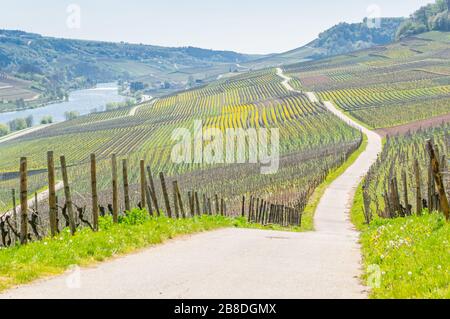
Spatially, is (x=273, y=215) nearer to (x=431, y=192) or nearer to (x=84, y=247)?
(x=431, y=192)

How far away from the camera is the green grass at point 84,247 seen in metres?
11.6

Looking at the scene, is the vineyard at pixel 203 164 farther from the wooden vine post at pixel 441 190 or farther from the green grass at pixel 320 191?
the wooden vine post at pixel 441 190

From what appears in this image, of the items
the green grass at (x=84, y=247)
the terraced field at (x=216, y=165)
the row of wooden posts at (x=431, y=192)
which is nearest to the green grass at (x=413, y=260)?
the row of wooden posts at (x=431, y=192)

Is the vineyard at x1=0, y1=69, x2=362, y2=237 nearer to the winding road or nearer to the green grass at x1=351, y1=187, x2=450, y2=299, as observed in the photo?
the winding road

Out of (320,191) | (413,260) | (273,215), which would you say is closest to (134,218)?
(413,260)

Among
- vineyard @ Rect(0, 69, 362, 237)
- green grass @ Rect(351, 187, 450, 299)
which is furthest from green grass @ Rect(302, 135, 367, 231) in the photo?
green grass @ Rect(351, 187, 450, 299)

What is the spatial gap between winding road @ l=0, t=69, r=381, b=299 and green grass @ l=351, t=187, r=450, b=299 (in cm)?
46

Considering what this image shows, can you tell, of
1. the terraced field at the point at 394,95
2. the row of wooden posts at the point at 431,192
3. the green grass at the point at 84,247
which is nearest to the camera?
the green grass at the point at 84,247

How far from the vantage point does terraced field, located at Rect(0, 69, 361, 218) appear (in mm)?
70875

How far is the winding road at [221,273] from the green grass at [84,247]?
38 centimetres

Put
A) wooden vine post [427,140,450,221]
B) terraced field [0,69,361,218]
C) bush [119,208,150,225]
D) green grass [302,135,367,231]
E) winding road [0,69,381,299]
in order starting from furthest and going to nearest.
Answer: terraced field [0,69,361,218], green grass [302,135,367,231], bush [119,208,150,225], wooden vine post [427,140,450,221], winding road [0,69,381,299]

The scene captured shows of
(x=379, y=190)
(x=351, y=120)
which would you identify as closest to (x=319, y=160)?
(x=379, y=190)
